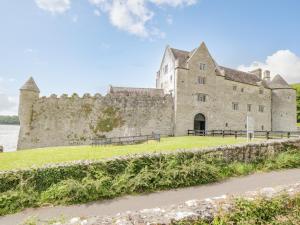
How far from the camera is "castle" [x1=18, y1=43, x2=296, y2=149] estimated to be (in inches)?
1184

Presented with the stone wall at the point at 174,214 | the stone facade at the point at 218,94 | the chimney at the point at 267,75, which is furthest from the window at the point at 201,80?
the stone wall at the point at 174,214

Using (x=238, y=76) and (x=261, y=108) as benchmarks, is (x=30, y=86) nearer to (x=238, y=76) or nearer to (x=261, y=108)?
(x=238, y=76)

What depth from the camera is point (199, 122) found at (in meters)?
34.4

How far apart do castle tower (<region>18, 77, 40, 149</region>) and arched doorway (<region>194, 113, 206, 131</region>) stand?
24778mm

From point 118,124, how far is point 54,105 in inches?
385

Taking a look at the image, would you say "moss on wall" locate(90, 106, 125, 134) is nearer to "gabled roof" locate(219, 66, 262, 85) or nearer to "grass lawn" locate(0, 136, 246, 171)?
"grass lawn" locate(0, 136, 246, 171)

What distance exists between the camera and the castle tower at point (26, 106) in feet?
96.4

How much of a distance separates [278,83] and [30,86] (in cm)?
4632

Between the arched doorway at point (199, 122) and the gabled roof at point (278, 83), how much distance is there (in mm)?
20011

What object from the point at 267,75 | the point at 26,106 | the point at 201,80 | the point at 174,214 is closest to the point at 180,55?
the point at 201,80

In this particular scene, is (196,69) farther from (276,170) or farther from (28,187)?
(28,187)

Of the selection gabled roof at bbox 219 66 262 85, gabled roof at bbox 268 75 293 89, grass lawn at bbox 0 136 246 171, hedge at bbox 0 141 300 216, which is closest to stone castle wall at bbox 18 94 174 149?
grass lawn at bbox 0 136 246 171

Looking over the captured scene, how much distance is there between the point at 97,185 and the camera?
27.3 feet

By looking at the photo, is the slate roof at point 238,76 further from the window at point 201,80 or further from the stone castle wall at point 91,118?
the stone castle wall at point 91,118
